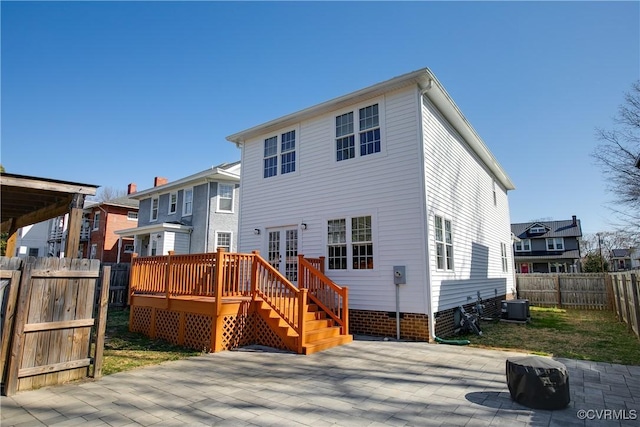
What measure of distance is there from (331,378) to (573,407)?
3127 millimetres

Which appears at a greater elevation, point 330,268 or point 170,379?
point 330,268

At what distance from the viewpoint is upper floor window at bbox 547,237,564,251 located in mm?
42900

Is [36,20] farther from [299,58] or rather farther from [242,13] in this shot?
[299,58]

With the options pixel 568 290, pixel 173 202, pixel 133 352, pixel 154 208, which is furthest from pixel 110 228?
pixel 568 290

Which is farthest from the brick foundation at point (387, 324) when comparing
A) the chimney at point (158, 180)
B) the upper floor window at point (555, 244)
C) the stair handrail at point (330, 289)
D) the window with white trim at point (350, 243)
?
the upper floor window at point (555, 244)

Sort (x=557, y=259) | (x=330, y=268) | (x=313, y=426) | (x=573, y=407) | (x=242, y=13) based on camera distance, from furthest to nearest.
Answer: (x=557, y=259) < (x=330, y=268) < (x=242, y=13) < (x=573, y=407) < (x=313, y=426)

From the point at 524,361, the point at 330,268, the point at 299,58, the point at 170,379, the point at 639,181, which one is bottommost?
the point at 170,379

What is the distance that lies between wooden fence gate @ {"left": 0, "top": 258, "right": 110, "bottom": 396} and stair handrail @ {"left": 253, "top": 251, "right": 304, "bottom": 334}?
321cm

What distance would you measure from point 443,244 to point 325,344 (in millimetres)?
4546

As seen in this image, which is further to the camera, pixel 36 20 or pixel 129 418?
pixel 36 20

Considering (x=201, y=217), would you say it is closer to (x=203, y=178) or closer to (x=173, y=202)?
(x=203, y=178)

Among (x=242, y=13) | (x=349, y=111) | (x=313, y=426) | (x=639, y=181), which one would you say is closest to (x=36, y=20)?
(x=242, y=13)

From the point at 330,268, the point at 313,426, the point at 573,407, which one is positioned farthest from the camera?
the point at 330,268

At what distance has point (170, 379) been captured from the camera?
5258 millimetres
